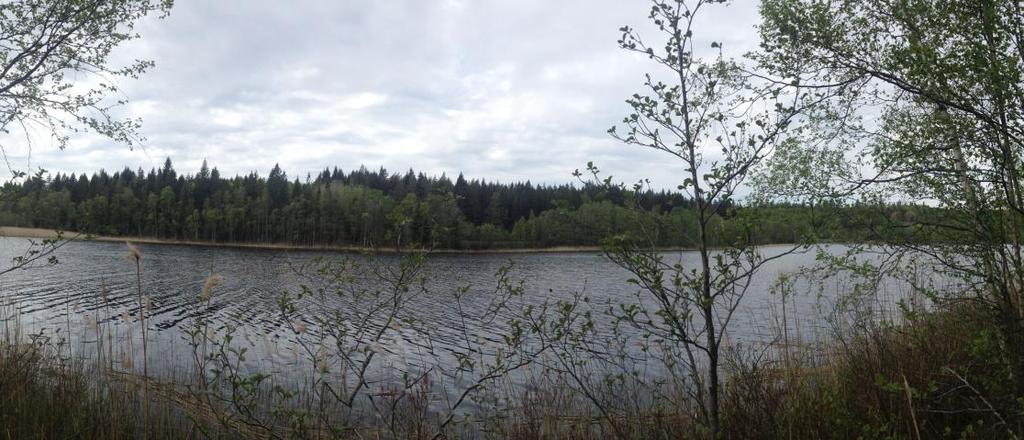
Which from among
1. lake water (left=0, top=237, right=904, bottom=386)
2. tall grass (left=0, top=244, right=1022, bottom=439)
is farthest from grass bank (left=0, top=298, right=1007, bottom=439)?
lake water (left=0, top=237, right=904, bottom=386)

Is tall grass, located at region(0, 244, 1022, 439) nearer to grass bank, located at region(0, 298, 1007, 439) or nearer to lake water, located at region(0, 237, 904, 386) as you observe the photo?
grass bank, located at region(0, 298, 1007, 439)

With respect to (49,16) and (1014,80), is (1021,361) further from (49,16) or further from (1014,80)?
(49,16)

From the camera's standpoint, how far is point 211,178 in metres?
110

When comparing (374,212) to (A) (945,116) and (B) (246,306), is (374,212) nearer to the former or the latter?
(B) (246,306)

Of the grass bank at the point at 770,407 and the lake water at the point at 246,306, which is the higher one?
the grass bank at the point at 770,407

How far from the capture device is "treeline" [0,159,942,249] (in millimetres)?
4078

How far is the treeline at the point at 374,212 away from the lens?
4.08 metres

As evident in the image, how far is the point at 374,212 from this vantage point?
80.3 feet

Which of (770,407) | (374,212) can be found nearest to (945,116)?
(770,407)

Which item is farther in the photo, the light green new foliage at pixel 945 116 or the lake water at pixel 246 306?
the lake water at pixel 246 306

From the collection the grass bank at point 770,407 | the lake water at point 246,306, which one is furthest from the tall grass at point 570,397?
the lake water at point 246,306

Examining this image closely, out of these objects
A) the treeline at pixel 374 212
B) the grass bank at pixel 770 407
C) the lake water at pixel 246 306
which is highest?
the treeline at pixel 374 212

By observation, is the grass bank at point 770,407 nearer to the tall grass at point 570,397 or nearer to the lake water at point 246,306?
the tall grass at point 570,397

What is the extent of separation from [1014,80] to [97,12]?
31.9ft
